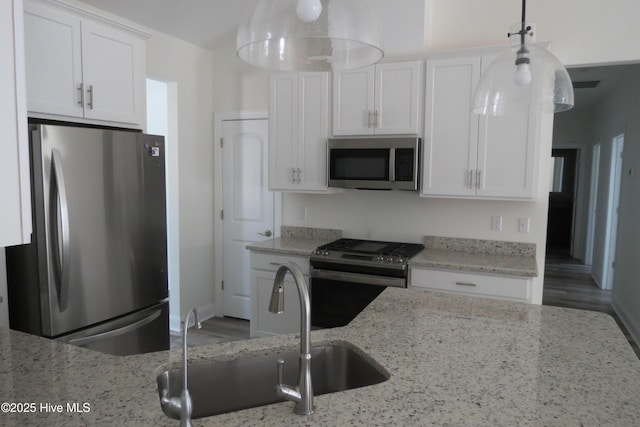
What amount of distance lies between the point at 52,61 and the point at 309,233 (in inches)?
93.6

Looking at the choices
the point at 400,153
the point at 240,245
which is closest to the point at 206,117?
the point at 240,245

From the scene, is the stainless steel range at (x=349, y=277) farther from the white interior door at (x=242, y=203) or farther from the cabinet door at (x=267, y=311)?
the white interior door at (x=242, y=203)

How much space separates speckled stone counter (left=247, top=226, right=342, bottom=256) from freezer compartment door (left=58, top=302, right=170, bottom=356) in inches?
37.3

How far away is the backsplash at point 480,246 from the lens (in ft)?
11.1

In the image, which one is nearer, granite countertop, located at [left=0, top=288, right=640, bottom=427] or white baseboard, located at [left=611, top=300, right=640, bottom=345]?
granite countertop, located at [left=0, top=288, right=640, bottom=427]

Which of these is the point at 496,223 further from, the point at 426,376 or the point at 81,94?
the point at 81,94

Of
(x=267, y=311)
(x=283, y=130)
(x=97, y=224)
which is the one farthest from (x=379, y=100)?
(x=97, y=224)

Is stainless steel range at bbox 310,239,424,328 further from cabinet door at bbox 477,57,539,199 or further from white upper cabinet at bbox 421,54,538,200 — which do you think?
cabinet door at bbox 477,57,539,199

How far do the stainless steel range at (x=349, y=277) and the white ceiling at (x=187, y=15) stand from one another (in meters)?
1.94

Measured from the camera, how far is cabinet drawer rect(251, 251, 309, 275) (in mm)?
3500

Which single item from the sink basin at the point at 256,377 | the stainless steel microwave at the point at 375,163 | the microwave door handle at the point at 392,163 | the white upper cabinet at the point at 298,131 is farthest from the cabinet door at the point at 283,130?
the sink basin at the point at 256,377

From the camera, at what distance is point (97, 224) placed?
2482mm

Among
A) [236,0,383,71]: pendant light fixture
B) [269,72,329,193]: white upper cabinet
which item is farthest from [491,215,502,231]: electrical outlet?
[236,0,383,71]: pendant light fixture

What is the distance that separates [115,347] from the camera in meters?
2.58
